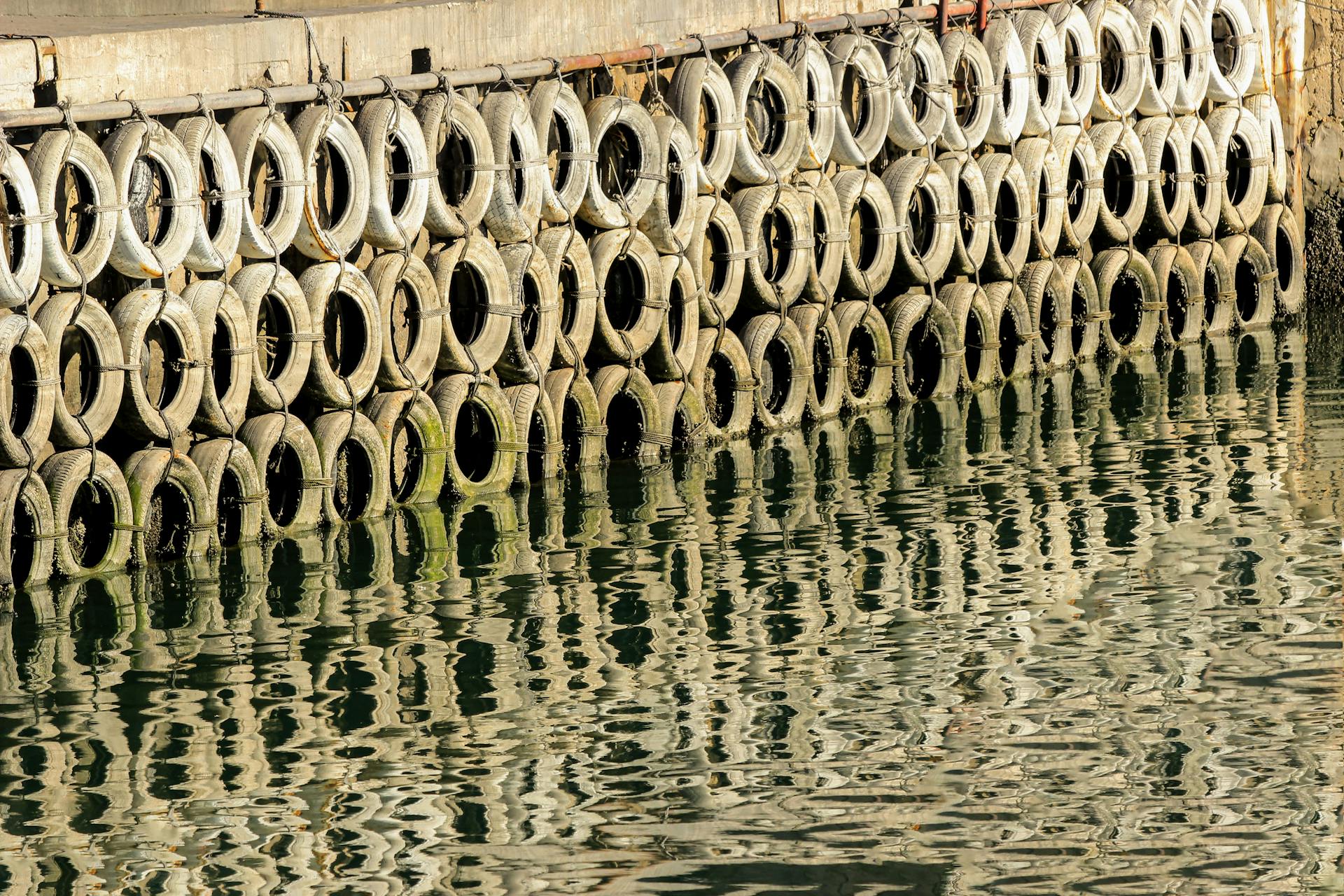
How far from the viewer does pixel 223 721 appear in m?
9.10

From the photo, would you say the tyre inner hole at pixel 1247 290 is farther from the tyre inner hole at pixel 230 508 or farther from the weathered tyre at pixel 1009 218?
the tyre inner hole at pixel 230 508

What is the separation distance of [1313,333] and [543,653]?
9.67 m

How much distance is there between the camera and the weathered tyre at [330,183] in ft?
40.3

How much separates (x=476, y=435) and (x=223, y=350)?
1959 millimetres

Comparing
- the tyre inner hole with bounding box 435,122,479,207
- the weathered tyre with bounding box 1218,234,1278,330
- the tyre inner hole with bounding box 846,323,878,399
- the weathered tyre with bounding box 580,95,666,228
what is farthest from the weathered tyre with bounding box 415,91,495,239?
the weathered tyre with bounding box 1218,234,1278,330

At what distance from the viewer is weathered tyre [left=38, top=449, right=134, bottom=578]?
1116 centimetres

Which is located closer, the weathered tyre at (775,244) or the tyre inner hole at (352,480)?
the tyre inner hole at (352,480)

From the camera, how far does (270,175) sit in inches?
487

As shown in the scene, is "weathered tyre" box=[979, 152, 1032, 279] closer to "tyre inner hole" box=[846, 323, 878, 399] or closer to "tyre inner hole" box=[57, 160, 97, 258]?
"tyre inner hole" box=[846, 323, 878, 399]

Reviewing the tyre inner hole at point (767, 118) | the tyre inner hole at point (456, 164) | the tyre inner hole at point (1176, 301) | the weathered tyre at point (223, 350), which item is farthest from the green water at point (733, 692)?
the tyre inner hole at point (1176, 301)

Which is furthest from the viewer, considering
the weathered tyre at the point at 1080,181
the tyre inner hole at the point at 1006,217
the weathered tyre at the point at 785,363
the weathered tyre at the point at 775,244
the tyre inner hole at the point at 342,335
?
the weathered tyre at the point at 1080,181

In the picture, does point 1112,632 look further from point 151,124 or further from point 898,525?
point 151,124

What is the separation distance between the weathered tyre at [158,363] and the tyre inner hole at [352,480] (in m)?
1.06

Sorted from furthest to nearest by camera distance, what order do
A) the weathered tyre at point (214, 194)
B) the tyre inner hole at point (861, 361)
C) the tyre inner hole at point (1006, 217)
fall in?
1. the tyre inner hole at point (1006, 217)
2. the tyre inner hole at point (861, 361)
3. the weathered tyre at point (214, 194)
